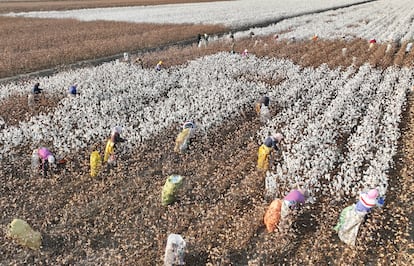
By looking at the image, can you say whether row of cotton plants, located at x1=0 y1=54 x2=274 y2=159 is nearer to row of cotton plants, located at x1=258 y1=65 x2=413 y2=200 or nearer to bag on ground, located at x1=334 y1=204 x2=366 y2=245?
row of cotton plants, located at x1=258 y1=65 x2=413 y2=200

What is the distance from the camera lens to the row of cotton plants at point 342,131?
9.45 meters

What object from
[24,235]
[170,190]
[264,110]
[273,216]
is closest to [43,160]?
[24,235]

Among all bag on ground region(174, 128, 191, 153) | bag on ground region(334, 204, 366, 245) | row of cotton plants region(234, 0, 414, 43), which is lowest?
bag on ground region(334, 204, 366, 245)

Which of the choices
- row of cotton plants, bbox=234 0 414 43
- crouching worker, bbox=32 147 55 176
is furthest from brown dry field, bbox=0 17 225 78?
crouching worker, bbox=32 147 55 176

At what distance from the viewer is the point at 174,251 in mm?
6605

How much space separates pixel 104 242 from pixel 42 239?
49.3 inches

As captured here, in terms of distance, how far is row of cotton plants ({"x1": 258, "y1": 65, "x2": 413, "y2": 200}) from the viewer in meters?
9.45

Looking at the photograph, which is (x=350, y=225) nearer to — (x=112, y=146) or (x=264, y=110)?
(x=112, y=146)

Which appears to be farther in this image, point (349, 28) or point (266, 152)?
point (349, 28)

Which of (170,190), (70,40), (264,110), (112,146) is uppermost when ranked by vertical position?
(70,40)

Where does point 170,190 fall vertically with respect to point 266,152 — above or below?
below

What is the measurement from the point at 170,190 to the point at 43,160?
3.67 meters

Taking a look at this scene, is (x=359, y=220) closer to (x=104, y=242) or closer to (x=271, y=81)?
(x=104, y=242)

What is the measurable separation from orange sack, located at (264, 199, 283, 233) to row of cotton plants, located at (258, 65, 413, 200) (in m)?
1.42
